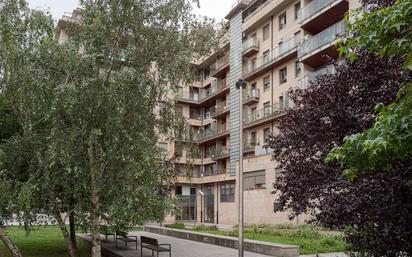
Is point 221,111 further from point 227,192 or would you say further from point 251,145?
point 251,145

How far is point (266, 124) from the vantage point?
129 feet

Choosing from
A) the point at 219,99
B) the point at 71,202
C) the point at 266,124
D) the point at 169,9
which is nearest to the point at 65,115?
the point at 71,202

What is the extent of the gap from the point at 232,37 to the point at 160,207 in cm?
3666

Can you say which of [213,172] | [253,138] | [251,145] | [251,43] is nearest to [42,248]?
[251,145]

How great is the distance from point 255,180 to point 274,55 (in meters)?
10.9

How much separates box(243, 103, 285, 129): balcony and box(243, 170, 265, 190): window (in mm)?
4899

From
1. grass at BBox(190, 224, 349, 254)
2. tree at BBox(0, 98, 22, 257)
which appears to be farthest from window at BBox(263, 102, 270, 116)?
tree at BBox(0, 98, 22, 257)

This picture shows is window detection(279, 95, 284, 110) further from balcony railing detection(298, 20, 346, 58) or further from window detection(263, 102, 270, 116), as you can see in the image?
balcony railing detection(298, 20, 346, 58)

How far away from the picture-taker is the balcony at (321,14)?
2912 cm

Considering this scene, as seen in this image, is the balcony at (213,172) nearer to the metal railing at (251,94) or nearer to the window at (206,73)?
the metal railing at (251,94)

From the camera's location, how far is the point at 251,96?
41906 mm

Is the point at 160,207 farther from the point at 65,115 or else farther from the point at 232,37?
the point at 232,37

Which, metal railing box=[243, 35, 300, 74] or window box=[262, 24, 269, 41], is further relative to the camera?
window box=[262, 24, 269, 41]

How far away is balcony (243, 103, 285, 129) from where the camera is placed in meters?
37.3
